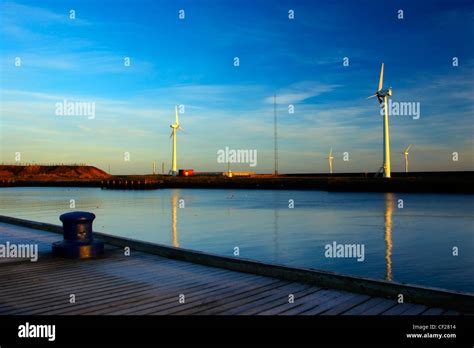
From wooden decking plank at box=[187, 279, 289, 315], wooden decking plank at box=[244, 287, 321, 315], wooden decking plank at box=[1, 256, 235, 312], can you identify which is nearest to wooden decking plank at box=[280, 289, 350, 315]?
wooden decking plank at box=[244, 287, 321, 315]

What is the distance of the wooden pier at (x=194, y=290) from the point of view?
255 inches

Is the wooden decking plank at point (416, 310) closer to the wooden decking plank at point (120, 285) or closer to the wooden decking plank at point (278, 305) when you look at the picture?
the wooden decking plank at point (278, 305)

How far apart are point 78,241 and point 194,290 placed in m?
4.63

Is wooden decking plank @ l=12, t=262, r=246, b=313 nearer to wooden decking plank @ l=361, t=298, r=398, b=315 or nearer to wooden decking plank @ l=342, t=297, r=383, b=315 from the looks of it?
wooden decking plank @ l=342, t=297, r=383, b=315

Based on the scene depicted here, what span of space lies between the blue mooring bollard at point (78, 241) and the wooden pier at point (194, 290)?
30cm

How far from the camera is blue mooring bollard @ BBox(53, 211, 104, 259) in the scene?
10.7 meters

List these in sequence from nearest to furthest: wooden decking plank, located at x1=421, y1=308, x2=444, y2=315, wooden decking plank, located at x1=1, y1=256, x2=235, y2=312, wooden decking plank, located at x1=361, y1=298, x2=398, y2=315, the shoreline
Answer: wooden decking plank, located at x1=421, y1=308, x2=444, y2=315 < wooden decking plank, located at x1=361, y1=298, x2=398, y2=315 < wooden decking plank, located at x1=1, y1=256, x2=235, y2=312 < the shoreline

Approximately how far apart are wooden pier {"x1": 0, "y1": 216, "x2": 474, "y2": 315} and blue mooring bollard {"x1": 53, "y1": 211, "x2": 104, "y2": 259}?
30 centimetres

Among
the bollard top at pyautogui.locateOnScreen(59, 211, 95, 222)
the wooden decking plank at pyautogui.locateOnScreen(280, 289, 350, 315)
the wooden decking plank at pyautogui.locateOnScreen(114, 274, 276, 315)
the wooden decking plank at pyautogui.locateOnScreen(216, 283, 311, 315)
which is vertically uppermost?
the bollard top at pyautogui.locateOnScreen(59, 211, 95, 222)

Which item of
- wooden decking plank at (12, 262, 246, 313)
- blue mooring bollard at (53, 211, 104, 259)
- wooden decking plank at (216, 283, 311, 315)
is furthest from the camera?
blue mooring bollard at (53, 211, 104, 259)

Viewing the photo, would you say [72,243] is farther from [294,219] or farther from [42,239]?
[294,219]

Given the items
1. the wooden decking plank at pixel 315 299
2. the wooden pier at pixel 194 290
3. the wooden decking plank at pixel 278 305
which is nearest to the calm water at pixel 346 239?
the wooden pier at pixel 194 290
